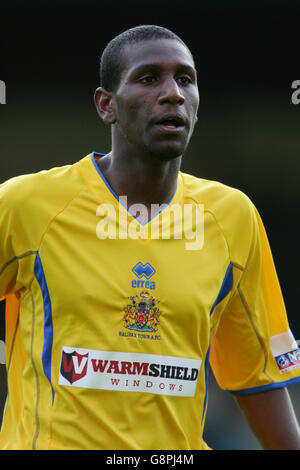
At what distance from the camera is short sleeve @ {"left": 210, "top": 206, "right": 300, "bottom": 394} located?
9.36ft

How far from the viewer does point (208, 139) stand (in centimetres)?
782

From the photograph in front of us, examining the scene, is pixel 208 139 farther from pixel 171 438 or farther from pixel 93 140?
pixel 171 438

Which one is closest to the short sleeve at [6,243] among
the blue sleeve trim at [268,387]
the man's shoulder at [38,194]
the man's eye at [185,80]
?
the man's shoulder at [38,194]

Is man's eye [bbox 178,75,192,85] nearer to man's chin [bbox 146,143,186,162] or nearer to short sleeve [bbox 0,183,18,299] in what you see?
man's chin [bbox 146,143,186,162]

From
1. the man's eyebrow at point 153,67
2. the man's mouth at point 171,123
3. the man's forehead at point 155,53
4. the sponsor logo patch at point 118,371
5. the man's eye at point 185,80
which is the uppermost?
the man's forehead at point 155,53

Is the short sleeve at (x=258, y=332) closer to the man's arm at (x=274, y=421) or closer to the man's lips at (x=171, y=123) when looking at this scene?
the man's arm at (x=274, y=421)

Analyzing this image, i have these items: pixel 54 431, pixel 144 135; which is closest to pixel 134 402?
pixel 54 431

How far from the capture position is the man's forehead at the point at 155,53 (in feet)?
8.77

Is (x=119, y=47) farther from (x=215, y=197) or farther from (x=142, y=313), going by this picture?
(x=142, y=313)

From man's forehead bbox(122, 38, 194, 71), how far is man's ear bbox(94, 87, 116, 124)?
0.17 m

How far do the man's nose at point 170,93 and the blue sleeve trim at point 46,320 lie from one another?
0.68 m

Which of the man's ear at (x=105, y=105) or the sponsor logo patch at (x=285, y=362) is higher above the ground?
the man's ear at (x=105, y=105)

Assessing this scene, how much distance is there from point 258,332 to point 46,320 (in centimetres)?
83

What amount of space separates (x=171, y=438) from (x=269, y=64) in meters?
5.91
